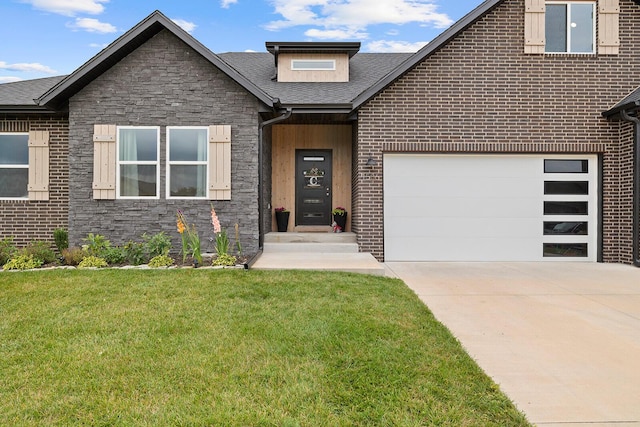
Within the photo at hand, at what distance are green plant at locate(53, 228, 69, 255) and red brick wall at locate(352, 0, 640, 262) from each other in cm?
607

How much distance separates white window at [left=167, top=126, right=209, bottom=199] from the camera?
795 cm

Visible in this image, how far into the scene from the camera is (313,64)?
1070cm

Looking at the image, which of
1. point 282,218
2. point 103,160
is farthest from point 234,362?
point 282,218

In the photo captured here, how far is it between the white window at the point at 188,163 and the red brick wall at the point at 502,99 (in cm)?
322

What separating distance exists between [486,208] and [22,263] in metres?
8.77

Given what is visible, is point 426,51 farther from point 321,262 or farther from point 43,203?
point 43,203

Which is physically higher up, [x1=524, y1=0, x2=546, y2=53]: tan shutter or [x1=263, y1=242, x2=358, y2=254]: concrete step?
[x1=524, y1=0, x2=546, y2=53]: tan shutter

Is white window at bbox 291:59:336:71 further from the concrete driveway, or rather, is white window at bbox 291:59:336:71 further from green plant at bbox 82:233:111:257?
green plant at bbox 82:233:111:257

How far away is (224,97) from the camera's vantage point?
26.0ft

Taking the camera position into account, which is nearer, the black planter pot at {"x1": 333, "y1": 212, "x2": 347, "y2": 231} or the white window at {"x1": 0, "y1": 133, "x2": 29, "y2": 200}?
the white window at {"x1": 0, "y1": 133, "x2": 29, "y2": 200}

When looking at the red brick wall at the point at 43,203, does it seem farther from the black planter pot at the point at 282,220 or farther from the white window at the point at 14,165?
the black planter pot at the point at 282,220

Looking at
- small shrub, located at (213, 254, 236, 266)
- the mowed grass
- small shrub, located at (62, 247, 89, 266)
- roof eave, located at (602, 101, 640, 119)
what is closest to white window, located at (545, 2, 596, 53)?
roof eave, located at (602, 101, 640, 119)

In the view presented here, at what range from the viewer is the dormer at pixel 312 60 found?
34.1ft

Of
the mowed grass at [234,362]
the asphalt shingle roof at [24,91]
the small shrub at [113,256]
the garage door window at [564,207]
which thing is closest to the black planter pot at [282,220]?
the small shrub at [113,256]
